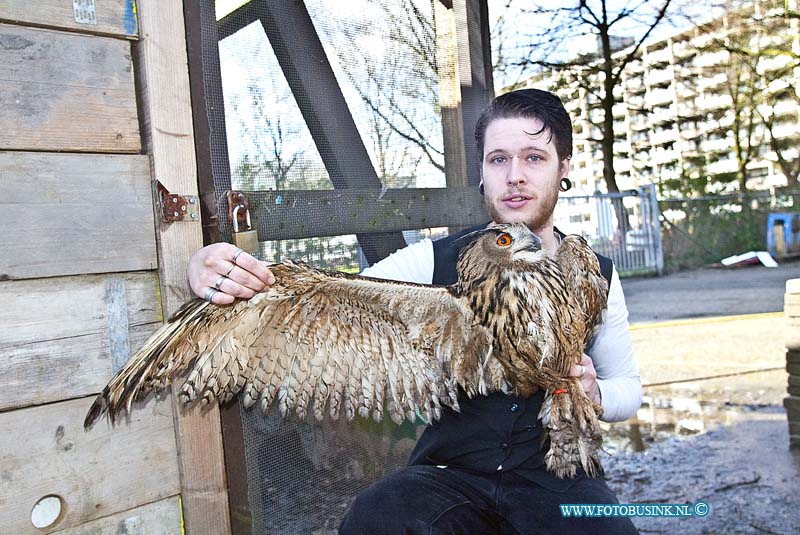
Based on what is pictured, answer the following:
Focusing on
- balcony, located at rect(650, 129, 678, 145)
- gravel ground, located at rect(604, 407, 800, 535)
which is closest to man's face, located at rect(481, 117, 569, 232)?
gravel ground, located at rect(604, 407, 800, 535)

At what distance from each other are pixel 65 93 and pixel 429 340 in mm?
1152

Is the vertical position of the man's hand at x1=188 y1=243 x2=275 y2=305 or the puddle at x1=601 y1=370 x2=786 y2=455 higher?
the man's hand at x1=188 y1=243 x2=275 y2=305

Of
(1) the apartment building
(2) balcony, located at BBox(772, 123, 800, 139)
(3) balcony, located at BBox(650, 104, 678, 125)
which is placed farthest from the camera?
(2) balcony, located at BBox(772, 123, 800, 139)

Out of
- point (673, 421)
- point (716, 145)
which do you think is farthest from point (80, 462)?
point (716, 145)

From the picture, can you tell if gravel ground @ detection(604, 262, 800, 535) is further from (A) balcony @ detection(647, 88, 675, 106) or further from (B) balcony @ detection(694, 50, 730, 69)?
(B) balcony @ detection(694, 50, 730, 69)

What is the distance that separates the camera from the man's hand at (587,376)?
1.68 m

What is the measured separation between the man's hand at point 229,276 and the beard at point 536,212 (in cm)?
81

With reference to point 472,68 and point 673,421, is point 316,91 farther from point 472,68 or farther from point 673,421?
point 673,421

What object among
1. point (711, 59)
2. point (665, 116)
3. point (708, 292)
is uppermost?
point (711, 59)

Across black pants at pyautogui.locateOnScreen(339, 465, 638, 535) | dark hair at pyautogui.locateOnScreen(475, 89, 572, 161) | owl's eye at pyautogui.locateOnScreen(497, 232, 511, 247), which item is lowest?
black pants at pyautogui.locateOnScreen(339, 465, 638, 535)

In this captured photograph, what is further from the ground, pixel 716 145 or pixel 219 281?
pixel 716 145

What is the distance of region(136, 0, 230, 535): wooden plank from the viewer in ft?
5.41

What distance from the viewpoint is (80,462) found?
1.56 meters

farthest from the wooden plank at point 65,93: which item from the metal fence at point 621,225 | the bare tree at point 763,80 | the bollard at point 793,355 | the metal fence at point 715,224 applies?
the metal fence at point 715,224
